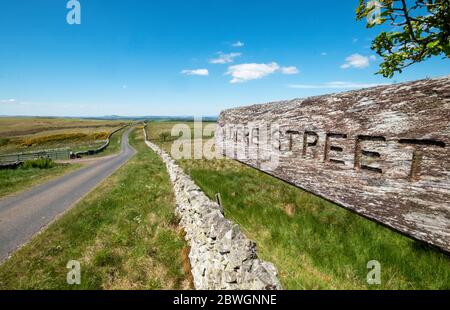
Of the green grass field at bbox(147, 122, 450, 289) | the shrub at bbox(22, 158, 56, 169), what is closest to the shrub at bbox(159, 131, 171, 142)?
the shrub at bbox(22, 158, 56, 169)

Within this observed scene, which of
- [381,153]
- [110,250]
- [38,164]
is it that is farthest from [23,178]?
[381,153]

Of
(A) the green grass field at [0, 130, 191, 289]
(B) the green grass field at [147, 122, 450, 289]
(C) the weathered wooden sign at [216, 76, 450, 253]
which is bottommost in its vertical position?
(A) the green grass field at [0, 130, 191, 289]

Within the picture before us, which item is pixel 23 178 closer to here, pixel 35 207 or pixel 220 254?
pixel 35 207

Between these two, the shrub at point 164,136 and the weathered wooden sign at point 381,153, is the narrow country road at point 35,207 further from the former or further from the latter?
the shrub at point 164,136

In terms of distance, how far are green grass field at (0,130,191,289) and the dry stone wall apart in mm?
709

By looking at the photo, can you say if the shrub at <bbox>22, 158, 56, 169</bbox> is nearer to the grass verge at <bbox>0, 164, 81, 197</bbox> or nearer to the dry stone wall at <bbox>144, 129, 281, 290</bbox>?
the grass verge at <bbox>0, 164, 81, 197</bbox>

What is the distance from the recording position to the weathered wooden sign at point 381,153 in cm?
66

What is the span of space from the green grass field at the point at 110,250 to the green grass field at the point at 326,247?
2.14 meters

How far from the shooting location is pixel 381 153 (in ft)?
2.58

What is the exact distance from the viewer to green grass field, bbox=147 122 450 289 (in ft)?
13.0

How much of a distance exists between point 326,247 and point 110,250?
592 cm

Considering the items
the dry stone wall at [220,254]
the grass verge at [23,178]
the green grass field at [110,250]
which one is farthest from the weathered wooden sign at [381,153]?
the grass verge at [23,178]
